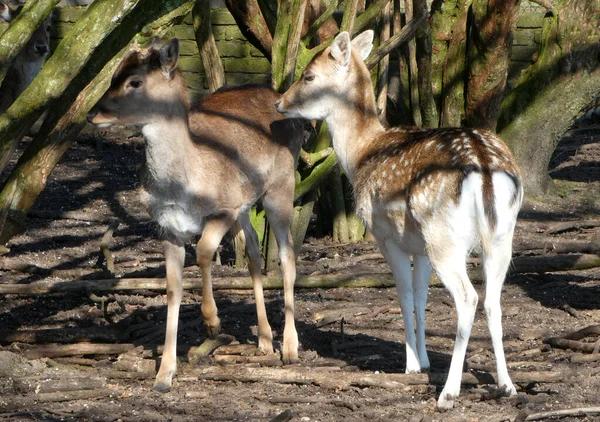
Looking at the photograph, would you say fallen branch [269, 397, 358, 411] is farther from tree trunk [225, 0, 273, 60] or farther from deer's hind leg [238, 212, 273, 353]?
tree trunk [225, 0, 273, 60]

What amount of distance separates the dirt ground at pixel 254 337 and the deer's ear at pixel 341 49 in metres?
1.73

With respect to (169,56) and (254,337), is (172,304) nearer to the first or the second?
(254,337)

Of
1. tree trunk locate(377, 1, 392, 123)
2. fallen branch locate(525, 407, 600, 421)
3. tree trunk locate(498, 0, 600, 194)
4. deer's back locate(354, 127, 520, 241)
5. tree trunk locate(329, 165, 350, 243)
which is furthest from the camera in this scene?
tree trunk locate(498, 0, 600, 194)

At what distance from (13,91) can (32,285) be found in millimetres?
5927

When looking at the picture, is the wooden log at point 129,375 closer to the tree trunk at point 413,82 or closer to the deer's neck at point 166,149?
the deer's neck at point 166,149

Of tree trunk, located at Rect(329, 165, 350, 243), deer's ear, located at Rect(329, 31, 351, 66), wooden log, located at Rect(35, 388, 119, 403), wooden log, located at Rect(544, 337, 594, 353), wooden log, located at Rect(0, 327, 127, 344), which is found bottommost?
wooden log, located at Rect(35, 388, 119, 403)

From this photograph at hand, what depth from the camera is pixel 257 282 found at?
6.76 m

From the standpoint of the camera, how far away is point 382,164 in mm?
5695

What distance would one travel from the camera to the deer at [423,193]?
506cm

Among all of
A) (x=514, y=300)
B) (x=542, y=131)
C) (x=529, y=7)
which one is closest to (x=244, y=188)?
(x=514, y=300)

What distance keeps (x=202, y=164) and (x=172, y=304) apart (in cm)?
88

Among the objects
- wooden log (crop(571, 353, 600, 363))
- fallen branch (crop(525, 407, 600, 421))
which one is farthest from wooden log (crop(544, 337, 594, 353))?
fallen branch (crop(525, 407, 600, 421))

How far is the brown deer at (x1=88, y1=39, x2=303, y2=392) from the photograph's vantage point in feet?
18.9

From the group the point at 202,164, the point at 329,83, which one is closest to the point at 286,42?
the point at 329,83
